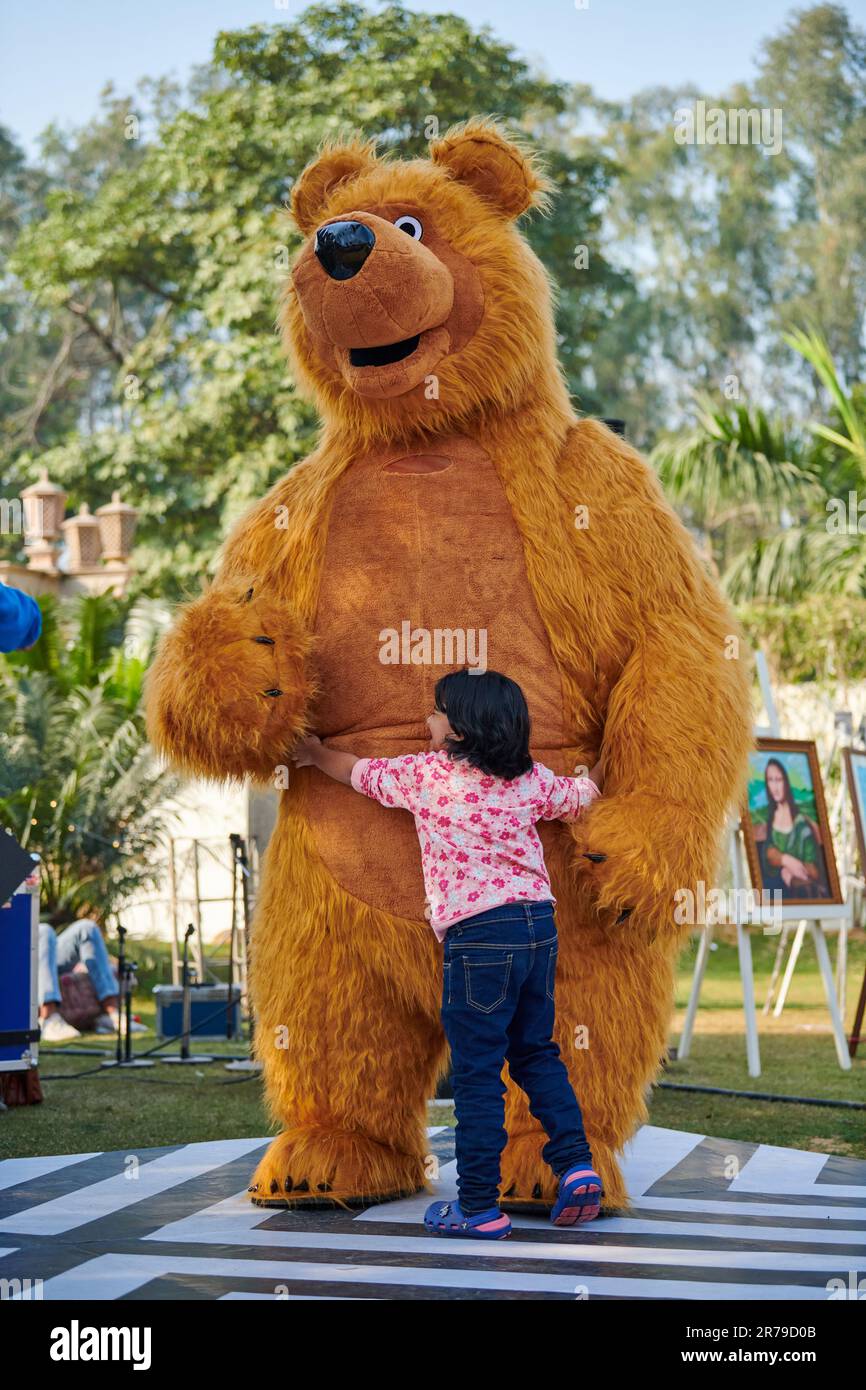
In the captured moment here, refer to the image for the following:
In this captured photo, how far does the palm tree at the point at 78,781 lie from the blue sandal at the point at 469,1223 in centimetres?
638

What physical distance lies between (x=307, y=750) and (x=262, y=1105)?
8.07ft

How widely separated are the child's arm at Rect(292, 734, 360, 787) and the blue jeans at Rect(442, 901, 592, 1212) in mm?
487

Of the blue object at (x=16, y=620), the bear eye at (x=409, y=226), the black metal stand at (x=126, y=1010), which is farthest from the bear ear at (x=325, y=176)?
the black metal stand at (x=126, y=1010)

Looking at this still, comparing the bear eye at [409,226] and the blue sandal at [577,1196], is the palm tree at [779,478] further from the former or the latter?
the blue sandal at [577,1196]

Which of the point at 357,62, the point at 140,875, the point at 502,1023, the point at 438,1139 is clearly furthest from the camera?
the point at 357,62

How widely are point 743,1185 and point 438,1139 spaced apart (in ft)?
3.27

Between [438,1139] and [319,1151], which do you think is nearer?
[319,1151]

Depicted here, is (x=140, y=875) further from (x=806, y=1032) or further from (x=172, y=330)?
(x=172, y=330)

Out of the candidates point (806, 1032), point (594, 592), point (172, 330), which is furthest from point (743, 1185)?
point (172, 330)

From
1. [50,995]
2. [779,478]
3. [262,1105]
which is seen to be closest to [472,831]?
[262,1105]

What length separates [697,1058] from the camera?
23.8 feet

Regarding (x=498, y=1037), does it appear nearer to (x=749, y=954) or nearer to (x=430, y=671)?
(x=430, y=671)

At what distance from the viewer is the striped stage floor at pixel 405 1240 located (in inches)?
112

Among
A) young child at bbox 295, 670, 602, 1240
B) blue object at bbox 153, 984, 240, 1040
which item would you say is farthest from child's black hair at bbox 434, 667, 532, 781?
blue object at bbox 153, 984, 240, 1040
